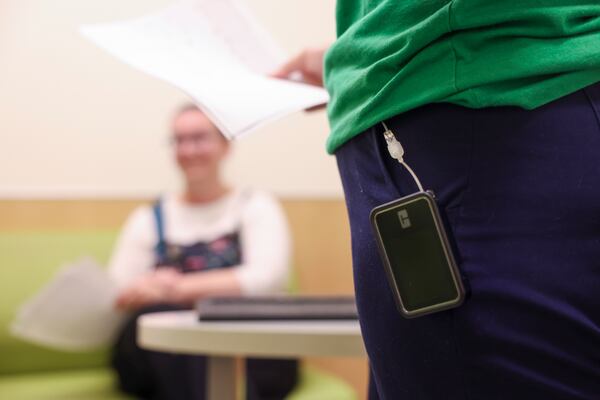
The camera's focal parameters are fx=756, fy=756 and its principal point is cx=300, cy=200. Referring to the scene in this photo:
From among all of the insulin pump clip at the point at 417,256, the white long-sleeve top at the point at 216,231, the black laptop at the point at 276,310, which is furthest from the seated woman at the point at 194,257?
the insulin pump clip at the point at 417,256

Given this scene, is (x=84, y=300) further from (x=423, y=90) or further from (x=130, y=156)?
(x=423, y=90)

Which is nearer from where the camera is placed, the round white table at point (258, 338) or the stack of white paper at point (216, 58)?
the stack of white paper at point (216, 58)

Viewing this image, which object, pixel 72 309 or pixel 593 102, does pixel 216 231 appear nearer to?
pixel 72 309

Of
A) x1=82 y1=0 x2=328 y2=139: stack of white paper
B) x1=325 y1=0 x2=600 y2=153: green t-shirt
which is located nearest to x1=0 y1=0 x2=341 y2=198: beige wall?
x1=82 y1=0 x2=328 y2=139: stack of white paper

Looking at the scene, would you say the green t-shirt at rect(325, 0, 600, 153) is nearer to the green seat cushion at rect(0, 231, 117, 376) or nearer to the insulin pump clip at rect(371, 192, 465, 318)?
the insulin pump clip at rect(371, 192, 465, 318)

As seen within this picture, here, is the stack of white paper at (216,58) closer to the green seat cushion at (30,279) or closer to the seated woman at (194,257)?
the seated woman at (194,257)

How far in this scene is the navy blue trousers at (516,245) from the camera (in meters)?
0.43

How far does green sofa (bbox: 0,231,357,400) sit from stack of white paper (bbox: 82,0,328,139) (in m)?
1.40

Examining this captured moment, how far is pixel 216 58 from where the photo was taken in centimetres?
80

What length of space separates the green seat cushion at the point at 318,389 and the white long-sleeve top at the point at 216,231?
0.27 meters

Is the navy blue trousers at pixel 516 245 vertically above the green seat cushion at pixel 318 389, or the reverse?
the navy blue trousers at pixel 516 245

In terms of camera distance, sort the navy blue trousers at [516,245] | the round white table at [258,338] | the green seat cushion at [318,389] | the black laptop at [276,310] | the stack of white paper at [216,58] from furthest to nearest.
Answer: the green seat cushion at [318,389] → the black laptop at [276,310] → the round white table at [258,338] → the stack of white paper at [216,58] → the navy blue trousers at [516,245]

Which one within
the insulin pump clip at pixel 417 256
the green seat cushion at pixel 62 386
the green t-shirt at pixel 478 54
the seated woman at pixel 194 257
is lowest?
the green seat cushion at pixel 62 386

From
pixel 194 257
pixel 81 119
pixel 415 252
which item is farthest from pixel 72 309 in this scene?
pixel 415 252
